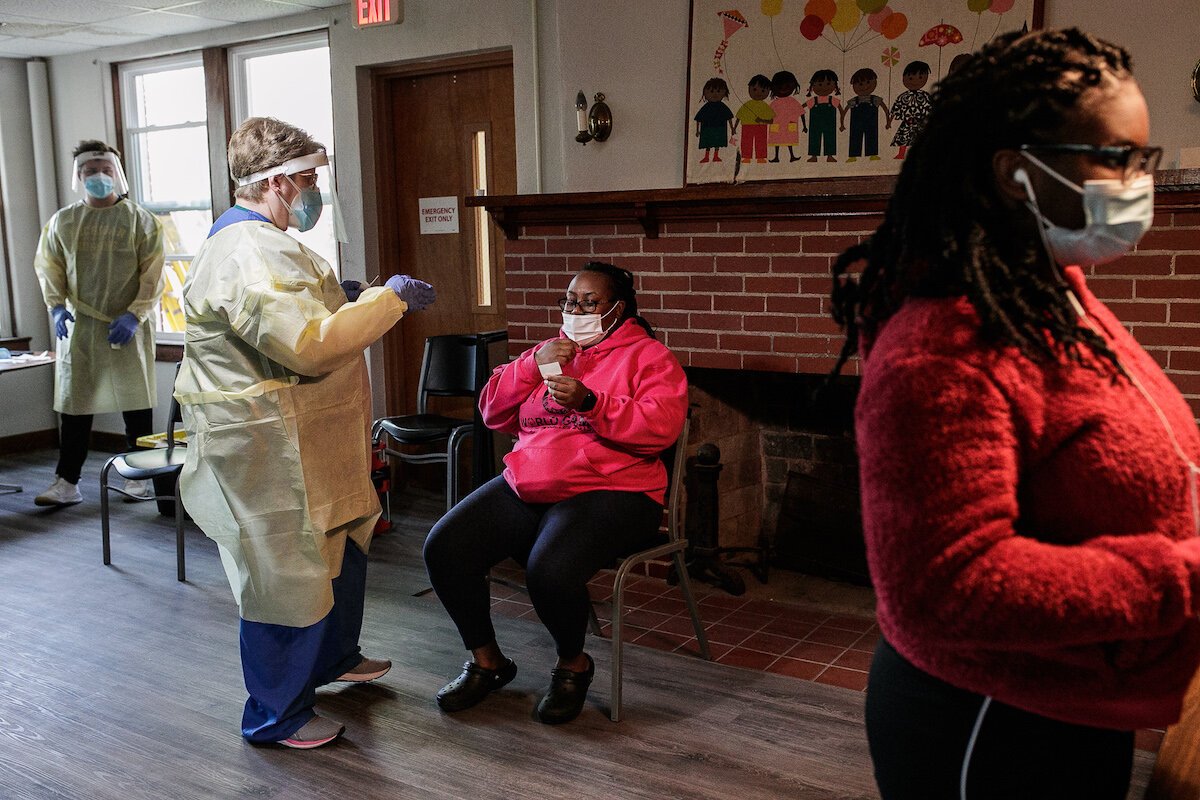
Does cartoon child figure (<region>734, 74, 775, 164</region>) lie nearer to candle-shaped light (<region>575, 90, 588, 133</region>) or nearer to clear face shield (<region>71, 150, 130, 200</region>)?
candle-shaped light (<region>575, 90, 588, 133</region>)

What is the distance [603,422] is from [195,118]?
404 cm

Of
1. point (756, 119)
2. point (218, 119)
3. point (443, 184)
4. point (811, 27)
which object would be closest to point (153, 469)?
point (443, 184)

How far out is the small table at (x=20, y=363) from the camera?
4.59 meters

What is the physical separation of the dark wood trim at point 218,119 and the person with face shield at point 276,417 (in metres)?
3.10

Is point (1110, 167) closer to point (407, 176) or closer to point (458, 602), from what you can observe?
point (458, 602)

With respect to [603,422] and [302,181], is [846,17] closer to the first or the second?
[603,422]

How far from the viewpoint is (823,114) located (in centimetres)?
324

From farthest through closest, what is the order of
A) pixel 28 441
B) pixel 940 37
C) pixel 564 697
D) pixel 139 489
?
pixel 28 441
pixel 139 489
pixel 940 37
pixel 564 697

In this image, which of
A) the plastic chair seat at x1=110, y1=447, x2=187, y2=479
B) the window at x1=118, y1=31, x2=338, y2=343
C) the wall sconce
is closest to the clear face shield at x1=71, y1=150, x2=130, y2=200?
the window at x1=118, y1=31, x2=338, y2=343

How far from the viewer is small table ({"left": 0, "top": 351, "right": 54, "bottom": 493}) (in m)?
4.59

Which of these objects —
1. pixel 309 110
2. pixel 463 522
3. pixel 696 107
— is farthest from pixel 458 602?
pixel 309 110

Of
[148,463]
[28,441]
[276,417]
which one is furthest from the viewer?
[28,441]

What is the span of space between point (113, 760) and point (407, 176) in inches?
121

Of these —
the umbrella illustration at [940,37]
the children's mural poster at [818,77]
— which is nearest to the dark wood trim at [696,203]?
the children's mural poster at [818,77]
